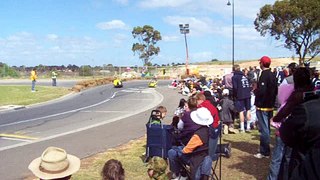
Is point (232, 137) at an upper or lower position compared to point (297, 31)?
lower

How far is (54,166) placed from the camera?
10.8 feet

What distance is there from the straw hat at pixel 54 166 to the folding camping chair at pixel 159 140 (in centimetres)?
440

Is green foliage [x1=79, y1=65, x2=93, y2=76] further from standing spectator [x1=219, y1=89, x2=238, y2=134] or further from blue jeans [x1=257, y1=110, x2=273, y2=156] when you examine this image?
blue jeans [x1=257, y1=110, x2=273, y2=156]

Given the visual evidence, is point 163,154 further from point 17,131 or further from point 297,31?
point 297,31

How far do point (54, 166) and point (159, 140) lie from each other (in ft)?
15.4

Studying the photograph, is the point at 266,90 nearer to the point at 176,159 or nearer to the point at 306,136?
the point at 176,159

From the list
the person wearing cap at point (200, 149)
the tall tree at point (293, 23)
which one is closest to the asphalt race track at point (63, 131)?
the person wearing cap at point (200, 149)

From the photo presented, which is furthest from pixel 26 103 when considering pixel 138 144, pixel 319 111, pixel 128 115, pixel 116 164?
pixel 319 111

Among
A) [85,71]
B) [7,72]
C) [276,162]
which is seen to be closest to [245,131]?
[276,162]

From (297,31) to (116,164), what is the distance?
4313 cm

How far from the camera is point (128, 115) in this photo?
17203 mm

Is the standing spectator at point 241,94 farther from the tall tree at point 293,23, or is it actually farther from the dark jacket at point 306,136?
the tall tree at point 293,23

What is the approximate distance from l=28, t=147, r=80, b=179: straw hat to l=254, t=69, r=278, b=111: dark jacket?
5.06 metres

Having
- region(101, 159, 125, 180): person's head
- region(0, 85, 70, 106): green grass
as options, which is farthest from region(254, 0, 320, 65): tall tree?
region(101, 159, 125, 180): person's head
